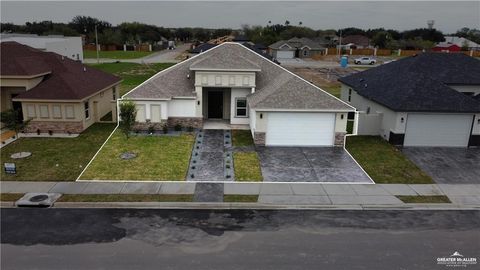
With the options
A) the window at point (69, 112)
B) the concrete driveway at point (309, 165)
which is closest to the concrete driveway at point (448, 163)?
the concrete driveway at point (309, 165)

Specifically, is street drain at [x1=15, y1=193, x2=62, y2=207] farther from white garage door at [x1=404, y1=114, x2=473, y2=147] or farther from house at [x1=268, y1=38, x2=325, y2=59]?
house at [x1=268, y1=38, x2=325, y2=59]

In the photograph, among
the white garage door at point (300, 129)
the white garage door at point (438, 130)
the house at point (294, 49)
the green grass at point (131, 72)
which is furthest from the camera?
the house at point (294, 49)

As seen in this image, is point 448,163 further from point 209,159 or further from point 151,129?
point 151,129

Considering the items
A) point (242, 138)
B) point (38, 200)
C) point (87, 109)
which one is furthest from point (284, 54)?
point (38, 200)

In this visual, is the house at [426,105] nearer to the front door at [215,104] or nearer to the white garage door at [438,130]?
the white garage door at [438,130]

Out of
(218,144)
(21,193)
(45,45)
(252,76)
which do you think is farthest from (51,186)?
(45,45)

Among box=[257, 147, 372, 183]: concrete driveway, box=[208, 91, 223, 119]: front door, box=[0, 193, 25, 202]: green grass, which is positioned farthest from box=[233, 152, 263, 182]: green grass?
box=[0, 193, 25, 202]: green grass
